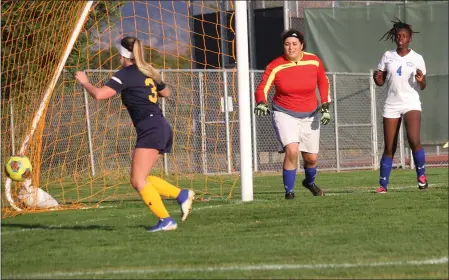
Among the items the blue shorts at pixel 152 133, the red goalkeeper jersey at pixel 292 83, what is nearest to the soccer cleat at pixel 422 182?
the red goalkeeper jersey at pixel 292 83

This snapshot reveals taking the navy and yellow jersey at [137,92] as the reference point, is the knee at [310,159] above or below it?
below

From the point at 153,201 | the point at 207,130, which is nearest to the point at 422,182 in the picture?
the point at 153,201

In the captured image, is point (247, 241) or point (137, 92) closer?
point (247, 241)

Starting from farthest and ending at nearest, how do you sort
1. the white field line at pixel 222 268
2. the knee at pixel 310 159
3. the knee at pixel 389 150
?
the knee at pixel 389 150
the knee at pixel 310 159
the white field line at pixel 222 268

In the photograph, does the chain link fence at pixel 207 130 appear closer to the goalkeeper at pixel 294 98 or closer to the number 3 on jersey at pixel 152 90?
the goalkeeper at pixel 294 98

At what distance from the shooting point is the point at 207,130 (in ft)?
70.8

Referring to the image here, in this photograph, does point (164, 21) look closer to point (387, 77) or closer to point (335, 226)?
point (387, 77)

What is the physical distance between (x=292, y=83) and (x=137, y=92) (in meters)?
3.23

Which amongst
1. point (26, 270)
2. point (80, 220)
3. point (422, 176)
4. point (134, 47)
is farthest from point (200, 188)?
point (26, 270)

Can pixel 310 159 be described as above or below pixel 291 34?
below

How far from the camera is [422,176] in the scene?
13500mm

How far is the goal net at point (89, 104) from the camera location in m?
13.1

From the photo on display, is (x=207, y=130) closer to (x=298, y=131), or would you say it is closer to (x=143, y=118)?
(x=298, y=131)

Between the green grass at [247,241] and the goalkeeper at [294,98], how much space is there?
0.60 m
